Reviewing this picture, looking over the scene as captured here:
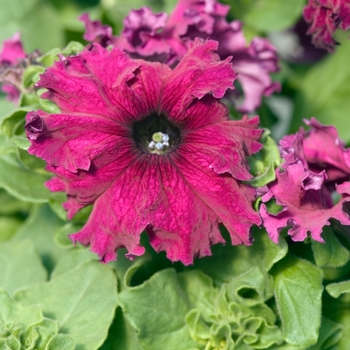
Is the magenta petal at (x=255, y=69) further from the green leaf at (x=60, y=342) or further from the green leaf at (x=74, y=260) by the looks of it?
the green leaf at (x=60, y=342)

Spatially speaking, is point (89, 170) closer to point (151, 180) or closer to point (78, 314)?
point (151, 180)

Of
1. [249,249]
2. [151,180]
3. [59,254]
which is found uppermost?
[151,180]

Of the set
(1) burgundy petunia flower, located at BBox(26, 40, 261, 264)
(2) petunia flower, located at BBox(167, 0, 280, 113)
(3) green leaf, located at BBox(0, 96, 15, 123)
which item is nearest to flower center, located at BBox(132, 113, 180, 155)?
(1) burgundy petunia flower, located at BBox(26, 40, 261, 264)

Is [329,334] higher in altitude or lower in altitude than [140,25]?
lower

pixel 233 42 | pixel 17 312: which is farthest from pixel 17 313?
pixel 233 42

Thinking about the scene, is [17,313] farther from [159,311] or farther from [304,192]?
[304,192]

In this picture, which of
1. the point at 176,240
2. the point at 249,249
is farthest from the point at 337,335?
the point at 176,240
